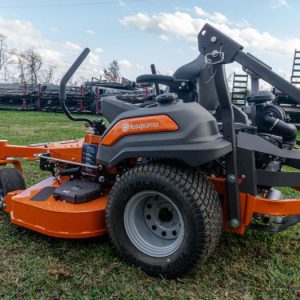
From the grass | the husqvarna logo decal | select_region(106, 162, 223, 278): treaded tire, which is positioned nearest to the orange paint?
the husqvarna logo decal

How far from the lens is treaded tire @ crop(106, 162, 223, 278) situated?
2.27 meters

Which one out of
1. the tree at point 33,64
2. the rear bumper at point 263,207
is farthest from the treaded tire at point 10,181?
the tree at point 33,64

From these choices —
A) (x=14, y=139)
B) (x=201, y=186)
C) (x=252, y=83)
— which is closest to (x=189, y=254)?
(x=201, y=186)

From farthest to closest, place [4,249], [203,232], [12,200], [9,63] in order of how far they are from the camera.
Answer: [9,63] → [12,200] → [4,249] → [203,232]

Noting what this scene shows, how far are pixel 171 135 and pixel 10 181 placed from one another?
6.42 ft

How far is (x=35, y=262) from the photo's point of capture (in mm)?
2646

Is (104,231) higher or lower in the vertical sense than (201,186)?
lower

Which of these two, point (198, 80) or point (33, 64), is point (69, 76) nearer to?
point (198, 80)

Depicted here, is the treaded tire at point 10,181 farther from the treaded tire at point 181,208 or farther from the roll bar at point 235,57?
the roll bar at point 235,57

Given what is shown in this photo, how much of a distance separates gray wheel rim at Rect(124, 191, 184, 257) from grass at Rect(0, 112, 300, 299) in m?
0.19

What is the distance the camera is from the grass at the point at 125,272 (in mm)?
2316

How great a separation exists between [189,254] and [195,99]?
1220mm

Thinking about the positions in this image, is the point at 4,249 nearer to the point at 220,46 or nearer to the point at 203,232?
the point at 203,232

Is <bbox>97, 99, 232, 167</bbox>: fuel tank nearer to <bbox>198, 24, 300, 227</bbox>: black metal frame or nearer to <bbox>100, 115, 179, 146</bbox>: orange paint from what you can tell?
<bbox>100, 115, 179, 146</bbox>: orange paint
